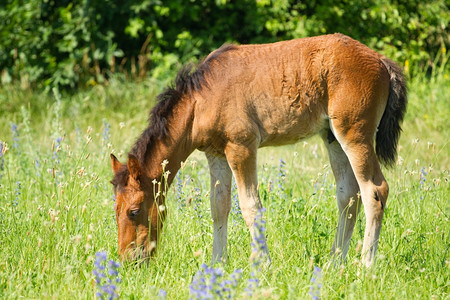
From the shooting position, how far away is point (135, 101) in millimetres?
10070

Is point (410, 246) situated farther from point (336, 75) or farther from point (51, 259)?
point (51, 259)

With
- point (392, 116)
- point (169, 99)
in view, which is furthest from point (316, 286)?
point (392, 116)

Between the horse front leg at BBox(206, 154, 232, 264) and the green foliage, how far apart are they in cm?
585

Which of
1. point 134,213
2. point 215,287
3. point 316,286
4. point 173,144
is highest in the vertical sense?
point 173,144

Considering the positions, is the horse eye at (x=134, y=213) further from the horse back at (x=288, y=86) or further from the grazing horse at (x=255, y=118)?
the horse back at (x=288, y=86)

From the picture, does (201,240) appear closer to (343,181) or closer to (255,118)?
(255,118)

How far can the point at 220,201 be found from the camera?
475cm

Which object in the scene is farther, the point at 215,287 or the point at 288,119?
the point at 288,119

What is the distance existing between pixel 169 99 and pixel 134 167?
24.2 inches

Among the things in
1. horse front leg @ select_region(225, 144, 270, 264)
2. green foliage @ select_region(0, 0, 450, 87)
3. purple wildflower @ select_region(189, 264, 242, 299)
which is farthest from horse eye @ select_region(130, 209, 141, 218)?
green foliage @ select_region(0, 0, 450, 87)

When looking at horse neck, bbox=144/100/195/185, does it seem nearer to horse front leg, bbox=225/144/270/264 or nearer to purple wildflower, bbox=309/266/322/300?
horse front leg, bbox=225/144/270/264

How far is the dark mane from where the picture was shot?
4.43m

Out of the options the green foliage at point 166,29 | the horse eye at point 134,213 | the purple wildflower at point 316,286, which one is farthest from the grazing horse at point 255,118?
the green foliage at point 166,29

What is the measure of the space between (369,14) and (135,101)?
4.36m
